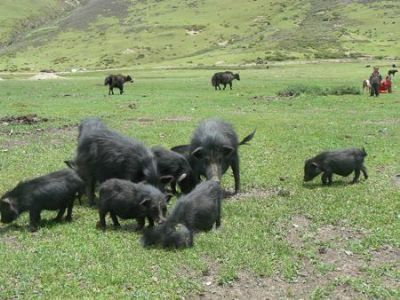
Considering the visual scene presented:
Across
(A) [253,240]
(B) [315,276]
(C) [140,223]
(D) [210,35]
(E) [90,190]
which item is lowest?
(B) [315,276]

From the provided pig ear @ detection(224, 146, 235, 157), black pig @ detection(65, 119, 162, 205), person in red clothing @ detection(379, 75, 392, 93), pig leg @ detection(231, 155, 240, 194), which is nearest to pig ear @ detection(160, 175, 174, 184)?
black pig @ detection(65, 119, 162, 205)

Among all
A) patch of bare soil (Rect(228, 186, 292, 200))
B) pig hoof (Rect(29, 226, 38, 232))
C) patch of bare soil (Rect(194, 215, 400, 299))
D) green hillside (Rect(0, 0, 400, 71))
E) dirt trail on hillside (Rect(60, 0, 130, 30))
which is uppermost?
dirt trail on hillside (Rect(60, 0, 130, 30))

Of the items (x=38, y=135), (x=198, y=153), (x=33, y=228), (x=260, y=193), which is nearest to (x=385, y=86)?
(x=38, y=135)

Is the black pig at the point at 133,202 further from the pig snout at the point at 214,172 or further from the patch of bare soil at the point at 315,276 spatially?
the pig snout at the point at 214,172

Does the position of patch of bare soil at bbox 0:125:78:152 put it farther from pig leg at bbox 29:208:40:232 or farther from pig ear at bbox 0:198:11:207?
pig leg at bbox 29:208:40:232

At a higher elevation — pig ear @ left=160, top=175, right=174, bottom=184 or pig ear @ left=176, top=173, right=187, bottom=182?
pig ear @ left=160, top=175, right=174, bottom=184

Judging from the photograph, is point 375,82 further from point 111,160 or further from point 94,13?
point 94,13

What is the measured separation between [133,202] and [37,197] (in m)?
2.13

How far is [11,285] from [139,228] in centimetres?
365

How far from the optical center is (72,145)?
2159cm

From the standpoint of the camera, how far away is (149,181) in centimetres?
1321

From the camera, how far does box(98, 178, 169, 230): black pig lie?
11.6 meters

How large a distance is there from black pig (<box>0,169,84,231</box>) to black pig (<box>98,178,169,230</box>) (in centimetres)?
94

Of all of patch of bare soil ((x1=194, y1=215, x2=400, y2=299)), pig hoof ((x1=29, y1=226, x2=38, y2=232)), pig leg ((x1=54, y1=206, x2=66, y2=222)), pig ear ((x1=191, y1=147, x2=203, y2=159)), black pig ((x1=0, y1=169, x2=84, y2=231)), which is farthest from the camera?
pig ear ((x1=191, y1=147, x2=203, y2=159))
